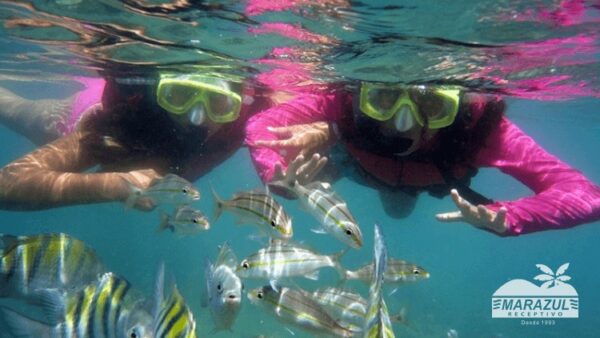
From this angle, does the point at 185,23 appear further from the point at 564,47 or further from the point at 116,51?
the point at 564,47

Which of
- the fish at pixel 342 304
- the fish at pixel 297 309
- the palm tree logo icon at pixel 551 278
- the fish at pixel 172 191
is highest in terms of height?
the fish at pixel 172 191

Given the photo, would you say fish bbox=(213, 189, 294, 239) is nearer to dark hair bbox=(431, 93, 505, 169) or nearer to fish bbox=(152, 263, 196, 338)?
fish bbox=(152, 263, 196, 338)

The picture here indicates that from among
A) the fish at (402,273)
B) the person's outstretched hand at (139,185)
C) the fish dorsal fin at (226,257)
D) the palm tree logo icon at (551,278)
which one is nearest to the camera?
the fish dorsal fin at (226,257)

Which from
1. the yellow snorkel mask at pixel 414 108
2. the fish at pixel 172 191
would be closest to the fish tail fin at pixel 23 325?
the fish at pixel 172 191

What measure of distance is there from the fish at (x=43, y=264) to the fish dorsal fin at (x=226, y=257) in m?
1.02

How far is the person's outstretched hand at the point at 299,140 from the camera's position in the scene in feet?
21.1

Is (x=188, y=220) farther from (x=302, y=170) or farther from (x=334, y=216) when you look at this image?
(x=334, y=216)

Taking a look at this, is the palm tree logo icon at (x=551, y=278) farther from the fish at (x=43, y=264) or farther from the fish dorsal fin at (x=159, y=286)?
the fish dorsal fin at (x=159, y=286)

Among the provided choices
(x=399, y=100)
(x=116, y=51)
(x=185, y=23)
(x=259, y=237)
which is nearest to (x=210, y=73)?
(x=116, y=51)

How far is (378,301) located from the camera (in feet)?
5.49

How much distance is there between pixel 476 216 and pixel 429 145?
3.60 meters

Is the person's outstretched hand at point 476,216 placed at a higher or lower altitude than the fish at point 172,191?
higher

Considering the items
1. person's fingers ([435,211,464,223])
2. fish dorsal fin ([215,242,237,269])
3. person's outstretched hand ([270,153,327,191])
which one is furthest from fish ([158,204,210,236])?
person's fingers ([435,211,464,223])

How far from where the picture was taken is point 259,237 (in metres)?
5.14
